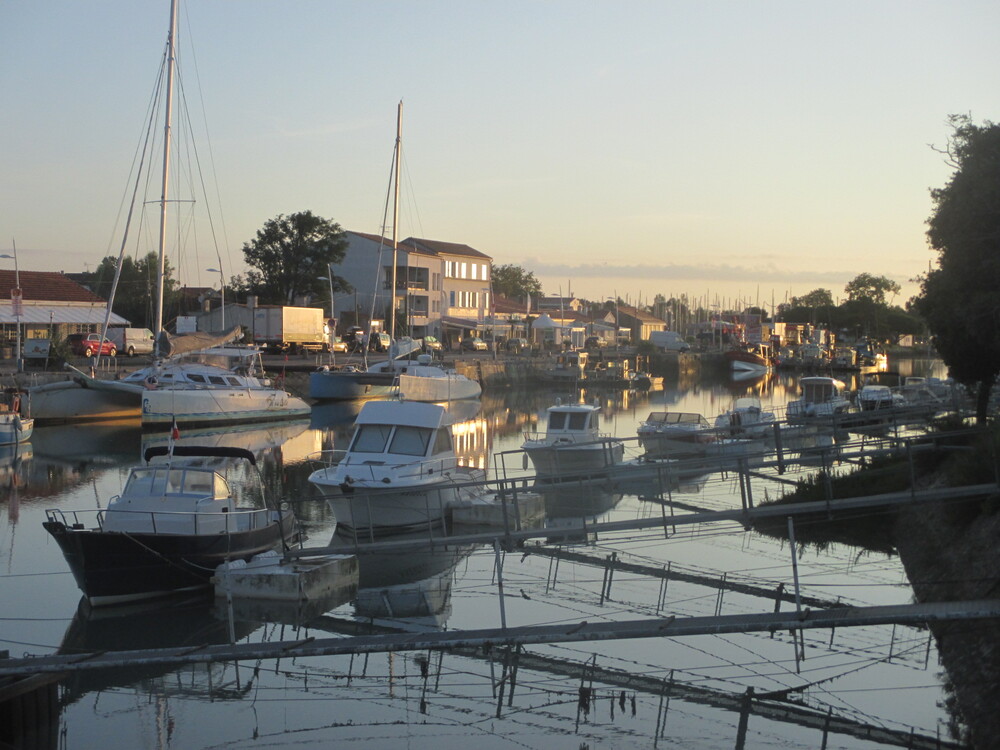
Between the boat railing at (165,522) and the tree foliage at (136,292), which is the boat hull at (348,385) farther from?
the boat railing at (165,522)

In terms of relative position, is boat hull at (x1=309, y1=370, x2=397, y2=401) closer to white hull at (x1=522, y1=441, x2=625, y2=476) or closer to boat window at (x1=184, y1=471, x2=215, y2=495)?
white hull at (x1=522, y1=441, x2=625, y2=476)

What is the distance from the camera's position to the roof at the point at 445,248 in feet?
336

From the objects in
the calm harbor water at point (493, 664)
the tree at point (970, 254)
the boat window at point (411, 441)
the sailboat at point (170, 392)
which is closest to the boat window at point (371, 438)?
the boat window at point (411, 441)

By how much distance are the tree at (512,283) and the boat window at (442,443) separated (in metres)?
140

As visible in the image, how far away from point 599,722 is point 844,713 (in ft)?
10.4

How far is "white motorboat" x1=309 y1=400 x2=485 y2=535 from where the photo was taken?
2462 cm

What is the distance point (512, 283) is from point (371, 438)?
145772mm

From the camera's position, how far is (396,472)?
25.1 m

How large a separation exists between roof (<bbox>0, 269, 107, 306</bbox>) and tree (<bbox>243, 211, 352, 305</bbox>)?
19.7m

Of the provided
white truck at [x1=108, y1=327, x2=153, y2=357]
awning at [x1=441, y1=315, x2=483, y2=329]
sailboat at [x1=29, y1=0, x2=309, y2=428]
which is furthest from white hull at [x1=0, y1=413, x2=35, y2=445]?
awning at [x1=441, y1=315, x2=483, y2=329]

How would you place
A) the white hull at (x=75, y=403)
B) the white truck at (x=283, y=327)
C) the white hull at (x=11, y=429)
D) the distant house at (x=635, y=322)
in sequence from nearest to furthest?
the white hull at (x=11, y=429) < the white hull at (x=75, y=403) < the white truck at (x=283, y=327) < the distant house at (x=635, y=322)

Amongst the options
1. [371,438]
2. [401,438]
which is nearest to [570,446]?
[401,438]

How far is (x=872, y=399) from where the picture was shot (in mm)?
44531

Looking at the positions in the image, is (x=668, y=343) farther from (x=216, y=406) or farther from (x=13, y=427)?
(x=13, y=427)
